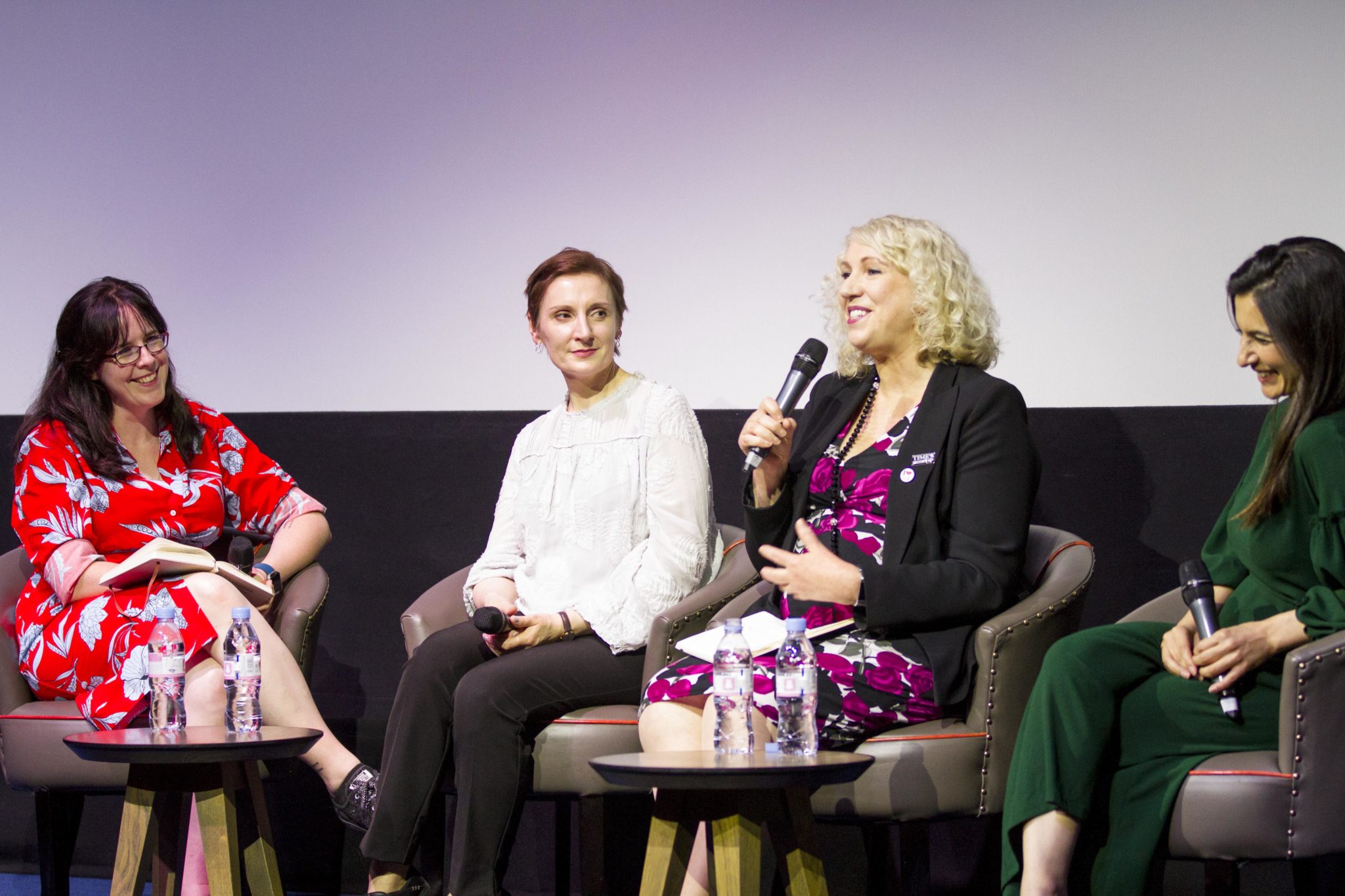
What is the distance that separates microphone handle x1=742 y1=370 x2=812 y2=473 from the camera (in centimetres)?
235

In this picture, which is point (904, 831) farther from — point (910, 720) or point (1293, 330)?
point (1293, 330)

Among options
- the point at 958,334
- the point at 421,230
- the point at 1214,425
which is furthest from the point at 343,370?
the point at 1214,425

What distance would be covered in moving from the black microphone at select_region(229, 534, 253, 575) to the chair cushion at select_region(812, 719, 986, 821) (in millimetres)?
1449

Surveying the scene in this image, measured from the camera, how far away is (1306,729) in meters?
1.92

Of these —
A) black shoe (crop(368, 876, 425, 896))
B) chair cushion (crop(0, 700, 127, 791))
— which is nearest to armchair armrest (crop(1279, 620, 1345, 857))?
black shoe (crop(368, 876, 425, 896))

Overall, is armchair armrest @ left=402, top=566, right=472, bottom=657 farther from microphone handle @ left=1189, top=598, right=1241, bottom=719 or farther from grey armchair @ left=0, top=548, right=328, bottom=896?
microphone handle @ left=1189, top=598, right=1241, bottom=719

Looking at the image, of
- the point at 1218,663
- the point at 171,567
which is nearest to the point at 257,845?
the point at 171,567

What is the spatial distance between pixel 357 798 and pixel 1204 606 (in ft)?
5.47

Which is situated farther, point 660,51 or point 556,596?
point 660,51

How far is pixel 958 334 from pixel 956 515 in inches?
15.0

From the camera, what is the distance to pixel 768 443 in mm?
2312

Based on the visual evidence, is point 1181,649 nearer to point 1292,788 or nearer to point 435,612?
point 1292,788

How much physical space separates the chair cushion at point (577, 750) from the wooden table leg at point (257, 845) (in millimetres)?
506

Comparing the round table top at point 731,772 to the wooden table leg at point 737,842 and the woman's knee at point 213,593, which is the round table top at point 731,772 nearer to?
the wooden table leg at point 737,842
